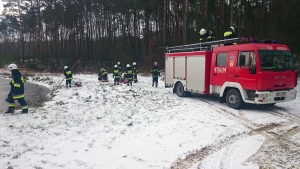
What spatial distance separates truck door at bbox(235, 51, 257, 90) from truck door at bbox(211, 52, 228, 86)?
0.69 metres

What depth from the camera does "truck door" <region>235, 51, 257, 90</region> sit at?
833cm

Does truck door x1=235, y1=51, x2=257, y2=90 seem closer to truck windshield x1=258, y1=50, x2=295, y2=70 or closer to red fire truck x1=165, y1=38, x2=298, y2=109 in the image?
red fire truck x1=165, y1=38, x2=298, y2=109

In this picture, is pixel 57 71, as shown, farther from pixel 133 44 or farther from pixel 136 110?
pixel 136 110

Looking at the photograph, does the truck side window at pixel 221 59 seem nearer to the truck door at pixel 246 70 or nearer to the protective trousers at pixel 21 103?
the truck door at pixel 246 70

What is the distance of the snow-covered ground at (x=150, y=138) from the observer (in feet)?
14.5

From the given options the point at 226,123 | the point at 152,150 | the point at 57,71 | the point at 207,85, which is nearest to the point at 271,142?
the point at 226,123

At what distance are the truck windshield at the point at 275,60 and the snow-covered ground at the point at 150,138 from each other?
66.2 inches

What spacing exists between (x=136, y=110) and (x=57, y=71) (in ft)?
108

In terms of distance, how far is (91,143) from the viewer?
5.36 meters

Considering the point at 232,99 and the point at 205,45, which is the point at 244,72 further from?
the point at 205,45

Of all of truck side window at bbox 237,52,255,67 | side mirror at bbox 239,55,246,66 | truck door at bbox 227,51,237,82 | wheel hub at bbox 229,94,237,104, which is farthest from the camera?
wheel hub at bbox 229,94,237,104

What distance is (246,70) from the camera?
8.57 m

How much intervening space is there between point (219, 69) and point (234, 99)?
4.72ft

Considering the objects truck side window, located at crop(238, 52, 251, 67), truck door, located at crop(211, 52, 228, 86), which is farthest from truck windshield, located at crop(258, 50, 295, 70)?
truck door, located at crop(211, 52, 228, 86)
